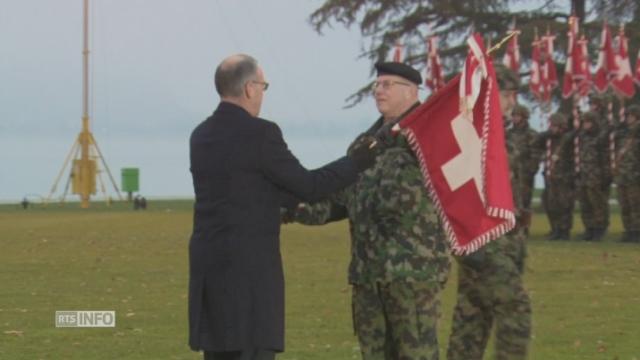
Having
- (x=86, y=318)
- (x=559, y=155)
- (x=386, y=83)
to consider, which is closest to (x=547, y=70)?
(x=559, y=155)

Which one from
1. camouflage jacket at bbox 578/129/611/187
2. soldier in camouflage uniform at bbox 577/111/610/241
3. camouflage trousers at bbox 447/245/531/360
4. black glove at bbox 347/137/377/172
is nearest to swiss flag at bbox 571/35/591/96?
soldier in camouflage uniform at bbox 577/111/610/241

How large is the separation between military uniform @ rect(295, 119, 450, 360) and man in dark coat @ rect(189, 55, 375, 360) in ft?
3.40

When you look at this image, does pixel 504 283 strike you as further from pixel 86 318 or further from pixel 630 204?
pixel 630 204

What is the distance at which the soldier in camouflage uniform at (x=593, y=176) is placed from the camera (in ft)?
80.9

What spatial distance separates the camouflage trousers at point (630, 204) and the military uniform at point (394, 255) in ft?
54.6

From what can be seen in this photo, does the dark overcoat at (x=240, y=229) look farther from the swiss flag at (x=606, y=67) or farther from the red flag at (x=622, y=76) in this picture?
the swiss flag at (x=606, y=67)

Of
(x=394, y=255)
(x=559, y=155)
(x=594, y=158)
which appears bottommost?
(x=394, y=255)

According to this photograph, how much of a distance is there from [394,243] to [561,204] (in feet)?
60.7

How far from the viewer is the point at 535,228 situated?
30.8m

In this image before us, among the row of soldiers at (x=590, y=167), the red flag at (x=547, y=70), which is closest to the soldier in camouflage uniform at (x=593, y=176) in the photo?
the row of soldiers at (x=590, y=167)

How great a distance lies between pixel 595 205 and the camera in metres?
25.1

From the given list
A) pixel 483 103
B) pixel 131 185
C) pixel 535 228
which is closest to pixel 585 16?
pixel 535 228

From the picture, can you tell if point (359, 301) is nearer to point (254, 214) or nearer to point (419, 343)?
point (419, 343)

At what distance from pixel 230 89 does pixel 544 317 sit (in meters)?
7.63
